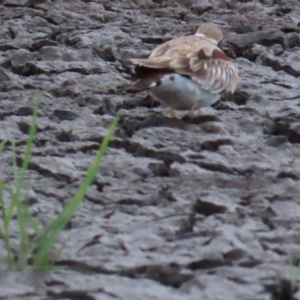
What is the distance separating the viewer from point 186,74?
4.21 meters

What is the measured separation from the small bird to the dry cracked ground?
0.14 m

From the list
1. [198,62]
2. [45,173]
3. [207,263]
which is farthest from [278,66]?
[207,263]

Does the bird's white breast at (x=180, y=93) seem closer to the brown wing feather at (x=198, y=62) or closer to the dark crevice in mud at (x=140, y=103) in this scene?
the brown wing feather at (x=198, y=62)

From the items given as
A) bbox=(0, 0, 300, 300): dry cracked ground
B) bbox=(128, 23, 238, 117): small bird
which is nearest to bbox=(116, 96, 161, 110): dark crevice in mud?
bbox=(0, 0, 300, 300): dry cracked ground

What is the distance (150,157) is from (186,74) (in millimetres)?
459

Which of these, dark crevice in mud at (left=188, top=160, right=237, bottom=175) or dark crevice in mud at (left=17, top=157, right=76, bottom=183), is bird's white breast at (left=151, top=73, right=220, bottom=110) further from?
dark crevice in mud at (left=17, top=157, right=76, bottom=183)

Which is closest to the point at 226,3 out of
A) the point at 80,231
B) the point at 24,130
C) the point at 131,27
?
the point at 131,27

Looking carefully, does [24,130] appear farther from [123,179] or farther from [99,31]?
[99,31]

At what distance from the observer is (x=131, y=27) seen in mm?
6320

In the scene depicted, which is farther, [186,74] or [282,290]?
[186,74]

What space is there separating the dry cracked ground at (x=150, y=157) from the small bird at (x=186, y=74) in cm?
14

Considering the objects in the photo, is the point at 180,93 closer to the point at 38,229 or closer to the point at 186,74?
the point at 186,74

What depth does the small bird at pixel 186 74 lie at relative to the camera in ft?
13.4

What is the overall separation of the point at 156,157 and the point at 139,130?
0.38 metres
